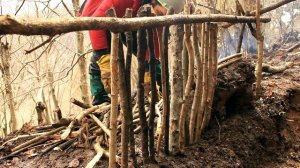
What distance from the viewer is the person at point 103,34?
303 cm

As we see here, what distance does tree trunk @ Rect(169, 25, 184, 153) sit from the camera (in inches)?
91.4

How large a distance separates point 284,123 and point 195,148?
1.31 m

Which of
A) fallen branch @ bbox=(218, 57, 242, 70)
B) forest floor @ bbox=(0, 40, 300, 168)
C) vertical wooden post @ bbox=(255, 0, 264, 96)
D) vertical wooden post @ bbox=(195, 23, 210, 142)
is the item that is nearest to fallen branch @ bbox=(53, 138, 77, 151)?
forest floor @ bbox=(0, 40, 300, 168)

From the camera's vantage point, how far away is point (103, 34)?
10.9ft

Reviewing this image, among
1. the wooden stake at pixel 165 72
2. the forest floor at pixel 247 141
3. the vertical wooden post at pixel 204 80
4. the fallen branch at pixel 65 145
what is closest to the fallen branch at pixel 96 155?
the forest floor at pixel 247 141

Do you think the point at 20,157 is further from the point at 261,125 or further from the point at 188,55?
the point at 261,125

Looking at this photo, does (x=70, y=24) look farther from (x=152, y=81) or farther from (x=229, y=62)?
(x=229, y=62)

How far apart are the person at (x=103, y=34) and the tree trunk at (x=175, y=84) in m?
0.64

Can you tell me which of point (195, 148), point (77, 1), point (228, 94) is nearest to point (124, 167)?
point (195, 148)

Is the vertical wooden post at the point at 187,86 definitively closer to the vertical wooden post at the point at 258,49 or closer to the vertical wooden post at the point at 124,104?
the vertical wooden post at the point at 124,104

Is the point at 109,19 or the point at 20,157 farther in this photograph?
the point at 20,157

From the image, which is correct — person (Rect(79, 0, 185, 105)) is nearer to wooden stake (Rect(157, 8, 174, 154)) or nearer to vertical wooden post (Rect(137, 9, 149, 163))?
wooden stake (Rect(157, 8, 174, 154))

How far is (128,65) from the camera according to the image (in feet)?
5.94

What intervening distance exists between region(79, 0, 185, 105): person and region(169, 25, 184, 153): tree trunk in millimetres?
638
